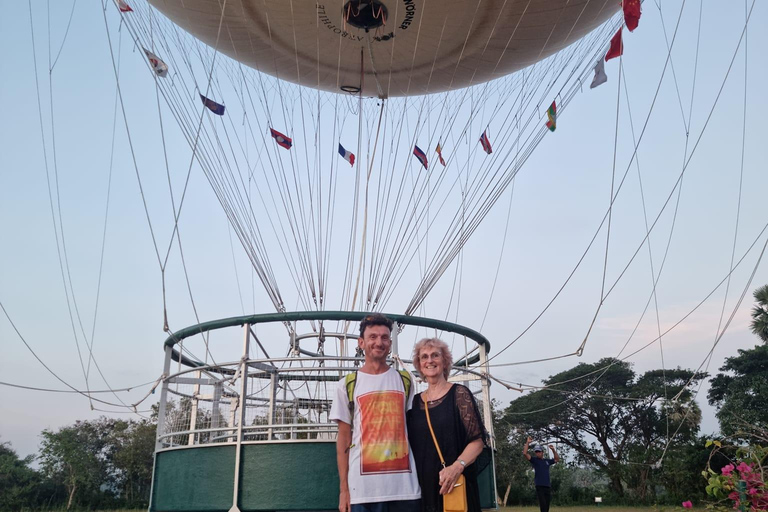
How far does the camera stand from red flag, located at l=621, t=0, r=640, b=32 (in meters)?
7.43

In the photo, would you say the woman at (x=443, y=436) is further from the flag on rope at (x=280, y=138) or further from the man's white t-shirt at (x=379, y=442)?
the flag on rope at (x=280, y=138)

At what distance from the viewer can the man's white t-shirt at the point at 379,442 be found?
10.9 feet

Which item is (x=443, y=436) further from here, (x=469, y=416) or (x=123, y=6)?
(x=123, y=6)

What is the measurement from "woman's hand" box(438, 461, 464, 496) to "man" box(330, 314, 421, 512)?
0.74 ft

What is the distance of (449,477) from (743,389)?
31745 mm

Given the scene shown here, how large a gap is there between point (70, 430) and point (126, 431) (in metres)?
3.09

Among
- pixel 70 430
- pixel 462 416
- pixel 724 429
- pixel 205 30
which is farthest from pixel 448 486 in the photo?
pixel 70 430

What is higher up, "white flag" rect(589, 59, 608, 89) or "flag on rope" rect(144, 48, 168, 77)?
"flag on rope" rect(144, 48, 168, 77)

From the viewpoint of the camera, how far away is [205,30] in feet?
33.3

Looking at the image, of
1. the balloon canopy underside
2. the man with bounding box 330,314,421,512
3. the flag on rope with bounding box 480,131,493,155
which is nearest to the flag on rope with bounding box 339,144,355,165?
the balloon canopy underside

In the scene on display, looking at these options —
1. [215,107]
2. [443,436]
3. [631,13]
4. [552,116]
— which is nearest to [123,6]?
[215,107]

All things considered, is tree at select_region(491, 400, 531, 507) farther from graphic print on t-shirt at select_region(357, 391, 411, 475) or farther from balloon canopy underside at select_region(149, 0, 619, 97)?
graphic print on t-shirt at select_region(357, 391, 411, 475)

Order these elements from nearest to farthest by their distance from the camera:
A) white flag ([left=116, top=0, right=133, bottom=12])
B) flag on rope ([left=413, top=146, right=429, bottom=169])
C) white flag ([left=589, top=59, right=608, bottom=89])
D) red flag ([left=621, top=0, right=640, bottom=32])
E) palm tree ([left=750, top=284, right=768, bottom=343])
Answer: red flag ([left=621, top=0, right=640, bottom=32])
white flag ([left=116, top=0, right=133, bottom=12])
white flag ([left=589, top=59, right=608, bottom=89])
flag on rope ([left=413, top=146, right=429, bottom=169])
palm tree ([left=750, top=284, right=768, bottom=343])

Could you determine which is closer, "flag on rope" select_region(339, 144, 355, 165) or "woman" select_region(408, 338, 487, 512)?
"woman" select_region(408, 338, 487, 512)
